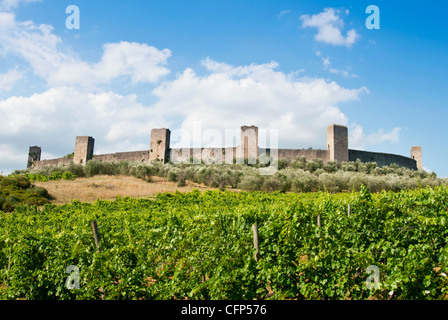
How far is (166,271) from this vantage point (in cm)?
455

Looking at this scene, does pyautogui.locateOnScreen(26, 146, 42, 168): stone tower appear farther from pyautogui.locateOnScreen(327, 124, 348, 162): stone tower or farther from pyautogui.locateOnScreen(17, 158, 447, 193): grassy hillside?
pyautogui.locateOnScreen(327, 124, 348, 162): stone tower

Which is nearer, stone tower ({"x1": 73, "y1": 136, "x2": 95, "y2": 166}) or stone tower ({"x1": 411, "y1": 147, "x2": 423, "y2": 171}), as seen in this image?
stone tower ({"x1": 73, "y1": 136, "x2": 95, "y2": 166})

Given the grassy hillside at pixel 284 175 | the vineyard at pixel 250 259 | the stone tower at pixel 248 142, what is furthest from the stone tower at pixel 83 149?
the vineyard at pixel 250 259

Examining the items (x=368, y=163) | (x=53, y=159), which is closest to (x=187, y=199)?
(x=368, y=163)

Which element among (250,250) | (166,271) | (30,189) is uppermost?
(30,189)

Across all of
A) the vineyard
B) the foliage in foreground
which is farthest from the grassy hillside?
the vineyard

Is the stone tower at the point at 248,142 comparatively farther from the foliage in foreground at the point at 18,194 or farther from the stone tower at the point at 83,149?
the stone tower at the point at 83,149

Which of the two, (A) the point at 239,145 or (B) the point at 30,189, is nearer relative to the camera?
(B) the point at 30,189

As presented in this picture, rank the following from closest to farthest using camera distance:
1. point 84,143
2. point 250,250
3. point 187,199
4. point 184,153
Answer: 1. point 250,250
2. point 187,199
3. point 184,153
4. point 84,143

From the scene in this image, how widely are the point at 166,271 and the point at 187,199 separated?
11.0 meters

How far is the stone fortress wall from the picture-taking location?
27.9 meters

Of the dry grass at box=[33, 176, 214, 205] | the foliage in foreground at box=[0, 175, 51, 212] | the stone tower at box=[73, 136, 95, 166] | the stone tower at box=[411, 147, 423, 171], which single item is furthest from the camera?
the stone tower at box=[411, 147, 423, 171]
